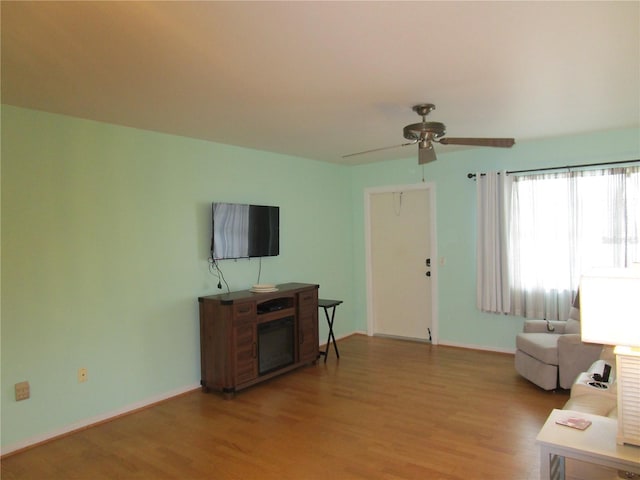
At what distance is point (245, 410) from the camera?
3627 mm

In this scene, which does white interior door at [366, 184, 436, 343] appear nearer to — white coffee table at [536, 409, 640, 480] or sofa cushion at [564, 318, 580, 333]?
sofa cushion at [564, 318, 580, 333]

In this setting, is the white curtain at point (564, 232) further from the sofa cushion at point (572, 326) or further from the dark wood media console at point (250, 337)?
the dark wood media console at point (250, 337)

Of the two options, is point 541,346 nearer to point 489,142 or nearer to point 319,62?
point 489,142

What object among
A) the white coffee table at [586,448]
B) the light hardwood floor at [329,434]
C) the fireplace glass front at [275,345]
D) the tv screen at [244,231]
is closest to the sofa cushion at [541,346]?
the light hardwood floor at [329,434]

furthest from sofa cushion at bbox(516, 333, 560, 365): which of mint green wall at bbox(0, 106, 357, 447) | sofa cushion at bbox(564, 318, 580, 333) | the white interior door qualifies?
mint green wall at bbox(0, 106, 357, 447)

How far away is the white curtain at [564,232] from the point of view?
4359 millimetres

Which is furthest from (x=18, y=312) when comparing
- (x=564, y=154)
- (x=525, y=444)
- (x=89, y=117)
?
(x=564, y=154)

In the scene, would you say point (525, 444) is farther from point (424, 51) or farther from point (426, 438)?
point (424, 51)

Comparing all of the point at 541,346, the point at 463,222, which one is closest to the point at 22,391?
the point at 541,346

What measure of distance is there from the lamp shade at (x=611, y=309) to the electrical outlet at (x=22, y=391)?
137 inches

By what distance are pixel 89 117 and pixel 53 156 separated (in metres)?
0.41

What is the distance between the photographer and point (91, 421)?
3.42m

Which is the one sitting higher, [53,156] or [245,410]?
[53,156]

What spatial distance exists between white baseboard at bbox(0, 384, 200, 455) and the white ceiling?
2361 mm
